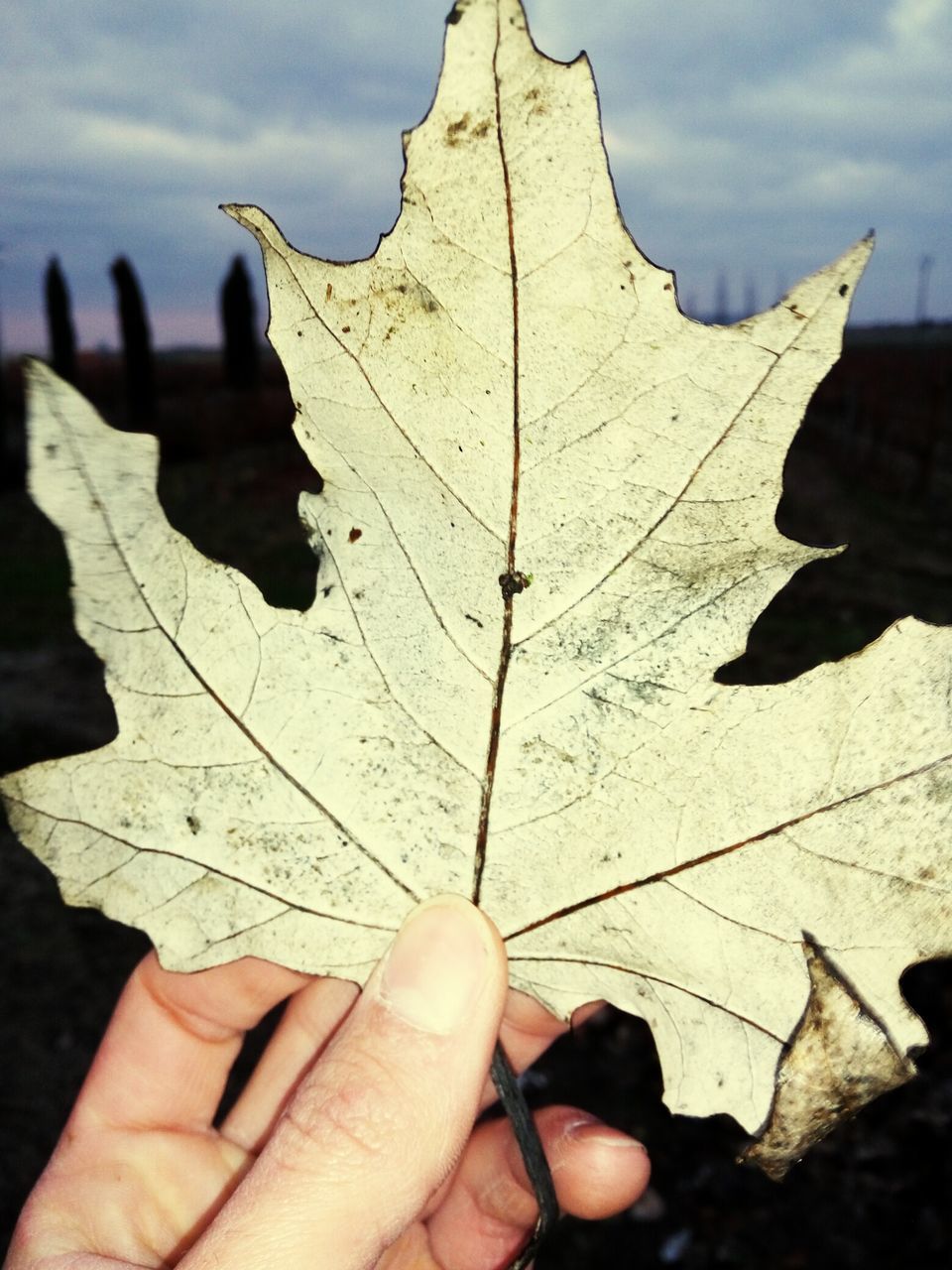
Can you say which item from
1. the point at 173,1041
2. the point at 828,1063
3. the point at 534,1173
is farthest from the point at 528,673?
the point at 173,1041

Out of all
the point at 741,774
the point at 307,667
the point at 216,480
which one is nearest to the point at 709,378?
the point at 741,774

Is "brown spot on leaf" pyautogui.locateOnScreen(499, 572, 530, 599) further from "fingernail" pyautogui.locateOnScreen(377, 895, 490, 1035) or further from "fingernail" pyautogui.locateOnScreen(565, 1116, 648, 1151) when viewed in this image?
"fingernail" pyautogui.locateOnScreen(565, 1116, 648, 1151)

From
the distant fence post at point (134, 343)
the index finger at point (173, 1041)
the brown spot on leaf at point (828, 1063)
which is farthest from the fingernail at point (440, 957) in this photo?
the distant fence post at point (134, 343)

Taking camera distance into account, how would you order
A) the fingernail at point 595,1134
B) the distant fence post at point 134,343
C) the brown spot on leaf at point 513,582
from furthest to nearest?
the distant fence post at point 134,343, the fingernail at point 595,1134, the brown spot on leaf at point 513,582

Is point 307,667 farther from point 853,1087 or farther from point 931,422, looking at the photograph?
point 931,422

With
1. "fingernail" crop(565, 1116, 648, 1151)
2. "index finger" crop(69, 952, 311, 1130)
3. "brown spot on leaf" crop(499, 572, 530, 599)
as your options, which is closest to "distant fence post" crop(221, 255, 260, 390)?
"index finger" crop(69, 952, 311, 1130)

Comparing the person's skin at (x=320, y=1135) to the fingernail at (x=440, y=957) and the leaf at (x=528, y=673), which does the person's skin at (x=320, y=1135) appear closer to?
the fingernail at (x=440, y=957)

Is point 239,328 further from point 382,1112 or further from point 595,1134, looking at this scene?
point 382,1112
